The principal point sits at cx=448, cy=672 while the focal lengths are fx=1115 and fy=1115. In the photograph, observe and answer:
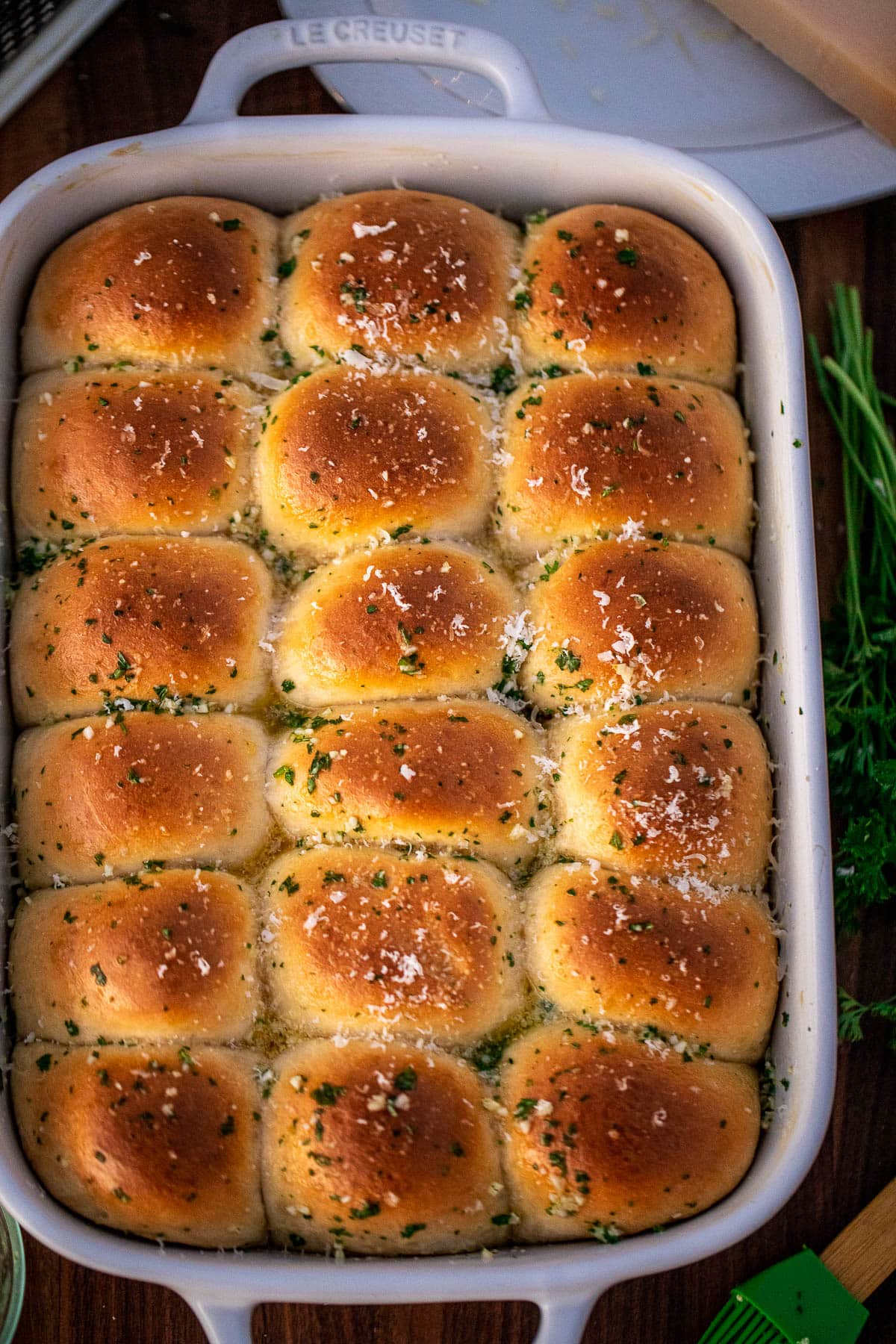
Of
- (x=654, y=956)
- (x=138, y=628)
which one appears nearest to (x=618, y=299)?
(x=138, y=628)

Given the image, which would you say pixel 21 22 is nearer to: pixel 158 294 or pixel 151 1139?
pixel 158 294

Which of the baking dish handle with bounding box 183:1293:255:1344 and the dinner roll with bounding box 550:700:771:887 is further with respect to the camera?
the dinner roll with bounding box 550:700:771:887

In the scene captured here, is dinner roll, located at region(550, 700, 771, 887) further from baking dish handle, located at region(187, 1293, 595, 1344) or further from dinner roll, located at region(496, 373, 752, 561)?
baking dish handle, located at region(187, 1293, 595, 1344)

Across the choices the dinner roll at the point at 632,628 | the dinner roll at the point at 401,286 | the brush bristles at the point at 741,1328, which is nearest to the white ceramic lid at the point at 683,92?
the dinner roll at the point at 401,286

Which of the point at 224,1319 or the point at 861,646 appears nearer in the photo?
the point at 224,1319

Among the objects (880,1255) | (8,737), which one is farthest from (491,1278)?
(8,737)

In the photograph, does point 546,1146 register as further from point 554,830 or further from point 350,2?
point 350,2

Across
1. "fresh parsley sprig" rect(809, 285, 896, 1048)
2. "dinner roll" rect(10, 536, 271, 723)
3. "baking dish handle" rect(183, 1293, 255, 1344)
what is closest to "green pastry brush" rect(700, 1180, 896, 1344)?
"fresh parsley sprig" rect(809, 285, 896, 1048)
